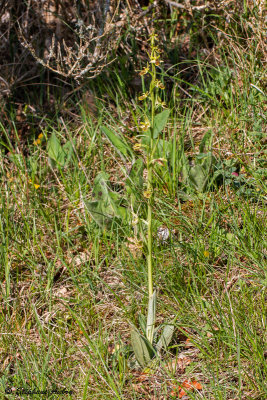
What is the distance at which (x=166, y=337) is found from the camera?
205 centimetres

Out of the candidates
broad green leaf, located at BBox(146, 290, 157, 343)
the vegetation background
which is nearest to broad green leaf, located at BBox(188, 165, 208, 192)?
the vegetation background

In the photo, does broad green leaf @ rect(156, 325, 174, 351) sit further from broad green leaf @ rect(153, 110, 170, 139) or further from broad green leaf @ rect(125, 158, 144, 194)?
broad green leaf @ rect(153, 110, 170, 139)

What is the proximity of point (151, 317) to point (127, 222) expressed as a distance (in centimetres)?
77

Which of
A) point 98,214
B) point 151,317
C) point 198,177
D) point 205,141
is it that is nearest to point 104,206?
point 98,214

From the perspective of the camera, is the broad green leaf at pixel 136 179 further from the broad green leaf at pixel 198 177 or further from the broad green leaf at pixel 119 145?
the broad green leaf at pixel 198 177

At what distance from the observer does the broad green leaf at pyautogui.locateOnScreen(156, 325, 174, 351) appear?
204 cm

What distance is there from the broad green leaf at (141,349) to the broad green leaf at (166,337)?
0.05 m

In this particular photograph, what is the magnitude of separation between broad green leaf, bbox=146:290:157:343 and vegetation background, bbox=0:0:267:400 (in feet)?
0.34

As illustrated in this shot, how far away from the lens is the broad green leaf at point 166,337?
2.04m

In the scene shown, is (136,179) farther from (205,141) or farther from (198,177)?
(205,141)

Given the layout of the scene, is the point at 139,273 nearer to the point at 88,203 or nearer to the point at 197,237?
the point at 197,237

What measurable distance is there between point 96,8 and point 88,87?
0.67 meters

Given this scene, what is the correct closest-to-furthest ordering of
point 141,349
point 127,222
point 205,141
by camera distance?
1. point 141,349
2. point 127,222
3. point 205,141

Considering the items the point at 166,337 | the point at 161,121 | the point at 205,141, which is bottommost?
the point at 166,337
